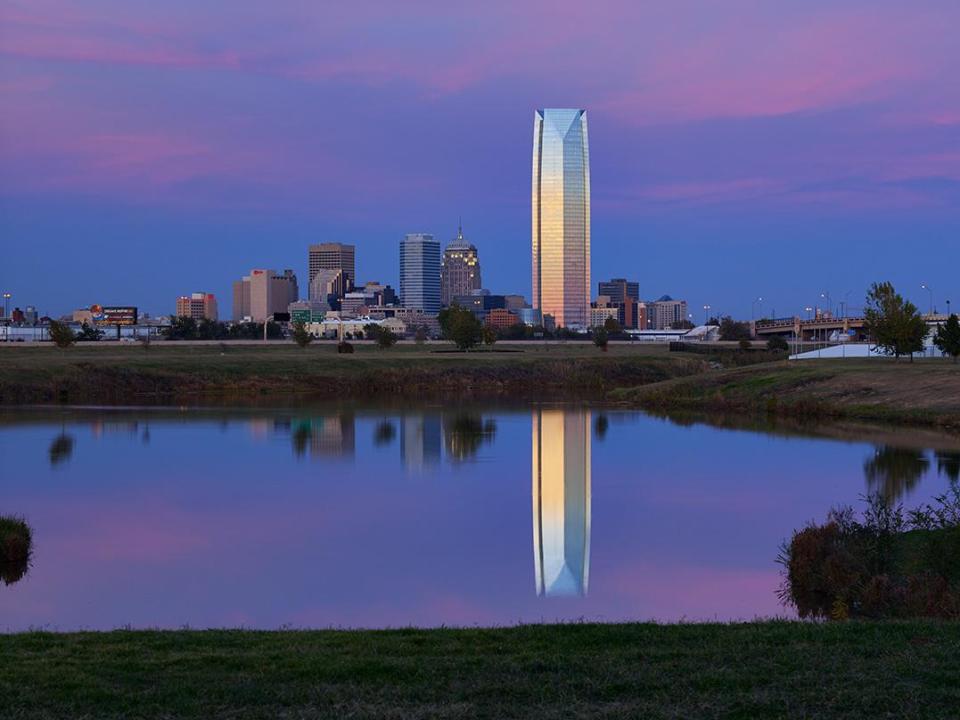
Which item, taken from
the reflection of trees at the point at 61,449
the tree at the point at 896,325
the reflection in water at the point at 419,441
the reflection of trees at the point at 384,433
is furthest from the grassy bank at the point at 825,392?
the reflection of trees at the point at 61,449

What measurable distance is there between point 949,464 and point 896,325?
132 feet

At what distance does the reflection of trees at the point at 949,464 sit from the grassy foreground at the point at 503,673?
2381 cm

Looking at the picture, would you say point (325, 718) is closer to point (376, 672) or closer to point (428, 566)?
point (376, 672)

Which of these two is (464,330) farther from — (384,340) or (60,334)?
(60,334)

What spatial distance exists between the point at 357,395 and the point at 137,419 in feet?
82.3

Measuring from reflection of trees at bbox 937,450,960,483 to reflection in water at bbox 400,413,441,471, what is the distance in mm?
17440

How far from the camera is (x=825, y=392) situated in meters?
64.8

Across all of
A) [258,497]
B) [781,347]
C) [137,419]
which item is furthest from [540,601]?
[781,347]

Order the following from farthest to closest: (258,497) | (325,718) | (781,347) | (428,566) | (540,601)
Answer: (781,347), (258,497), (428,566), (540,601), (325,718)

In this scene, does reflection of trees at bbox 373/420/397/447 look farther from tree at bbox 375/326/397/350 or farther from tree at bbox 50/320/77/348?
tree at bbox 375/326/397/350

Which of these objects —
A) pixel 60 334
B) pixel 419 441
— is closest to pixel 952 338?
pixel 419 441

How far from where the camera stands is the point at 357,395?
274ft

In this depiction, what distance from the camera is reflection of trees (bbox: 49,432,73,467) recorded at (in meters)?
41.8

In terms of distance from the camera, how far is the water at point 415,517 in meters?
19.5
